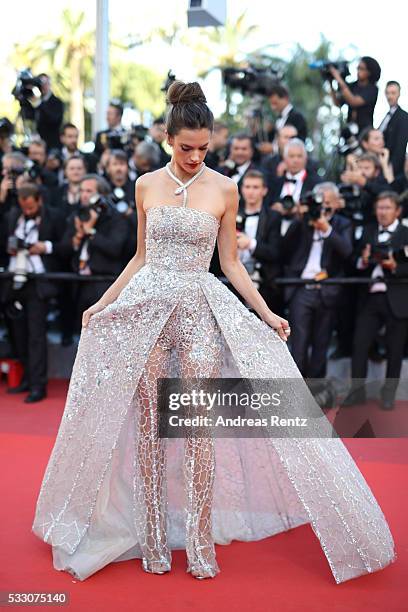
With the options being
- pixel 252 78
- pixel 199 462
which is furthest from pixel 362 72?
pixel 199 462

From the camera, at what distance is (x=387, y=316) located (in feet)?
18.8

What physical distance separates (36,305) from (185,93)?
11.4 ft

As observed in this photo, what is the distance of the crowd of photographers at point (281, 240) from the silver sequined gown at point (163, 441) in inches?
102

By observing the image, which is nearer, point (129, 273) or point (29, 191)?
point (129, 273)

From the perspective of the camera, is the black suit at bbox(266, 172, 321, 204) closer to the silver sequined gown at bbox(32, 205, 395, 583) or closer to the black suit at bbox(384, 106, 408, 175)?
the black suit at bbox(384, 106, 408, 175)

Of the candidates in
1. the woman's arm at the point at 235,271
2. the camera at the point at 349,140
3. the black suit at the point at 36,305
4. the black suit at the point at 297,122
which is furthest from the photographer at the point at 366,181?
the woman's arm at the point at 235,271

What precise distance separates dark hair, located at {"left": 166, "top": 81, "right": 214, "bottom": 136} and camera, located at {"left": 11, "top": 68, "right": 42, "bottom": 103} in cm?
512

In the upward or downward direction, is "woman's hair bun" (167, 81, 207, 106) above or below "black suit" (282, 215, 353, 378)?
above

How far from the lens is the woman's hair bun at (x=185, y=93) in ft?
9.47

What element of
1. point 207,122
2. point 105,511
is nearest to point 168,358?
point 105,511

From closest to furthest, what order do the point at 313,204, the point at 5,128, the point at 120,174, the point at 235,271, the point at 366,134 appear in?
the point at 235,271 < the point at 313,204 < the point at 120,174 < the point at 366,134 < the point at 5,128

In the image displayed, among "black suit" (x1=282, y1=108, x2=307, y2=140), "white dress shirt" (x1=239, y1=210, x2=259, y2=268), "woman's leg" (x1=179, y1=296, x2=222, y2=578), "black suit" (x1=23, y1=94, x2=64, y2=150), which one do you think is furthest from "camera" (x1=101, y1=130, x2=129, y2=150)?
"woman's leg" (x1=179, y1=296, x2=222, y2=578)

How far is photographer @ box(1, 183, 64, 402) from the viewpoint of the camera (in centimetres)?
604

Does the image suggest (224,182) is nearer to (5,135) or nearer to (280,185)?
(280,185)
